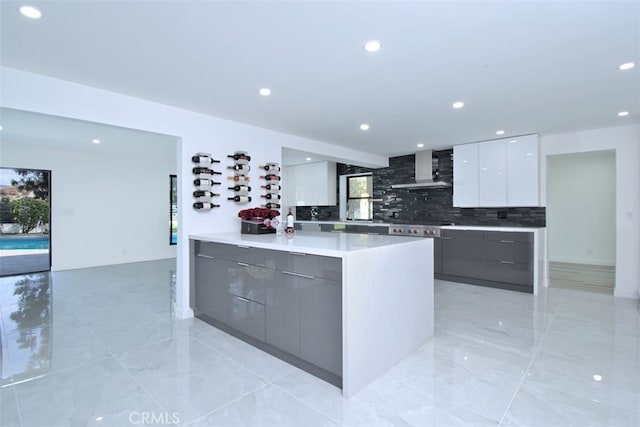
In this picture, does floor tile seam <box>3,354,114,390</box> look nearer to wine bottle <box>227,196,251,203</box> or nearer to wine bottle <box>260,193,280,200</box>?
wine bottle <box>227,196,251,203</box>

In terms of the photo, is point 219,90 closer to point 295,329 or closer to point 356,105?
point 356,105

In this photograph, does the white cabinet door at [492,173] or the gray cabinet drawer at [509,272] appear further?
the white cabinet door at [492,173]

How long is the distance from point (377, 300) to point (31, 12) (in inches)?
105

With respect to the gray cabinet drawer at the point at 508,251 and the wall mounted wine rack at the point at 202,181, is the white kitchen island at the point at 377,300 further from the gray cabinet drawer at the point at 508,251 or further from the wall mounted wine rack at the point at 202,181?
the gray cabinet drawer at the point at 508,251

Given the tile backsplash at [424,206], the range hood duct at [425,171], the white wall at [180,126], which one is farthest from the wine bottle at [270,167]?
the tile backsplash at [424,206]

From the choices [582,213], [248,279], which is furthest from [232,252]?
[582,213]

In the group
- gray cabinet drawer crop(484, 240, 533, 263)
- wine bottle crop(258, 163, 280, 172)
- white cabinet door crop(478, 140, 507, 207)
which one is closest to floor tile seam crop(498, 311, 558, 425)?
gray cabinet drawer crop(484, 240, 533, 263)

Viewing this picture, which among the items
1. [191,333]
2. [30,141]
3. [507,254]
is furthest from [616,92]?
[30,141]

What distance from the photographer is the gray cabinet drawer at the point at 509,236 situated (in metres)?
4.41

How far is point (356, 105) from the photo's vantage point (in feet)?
11.0

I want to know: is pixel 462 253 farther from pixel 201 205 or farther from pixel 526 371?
pixel 201 205

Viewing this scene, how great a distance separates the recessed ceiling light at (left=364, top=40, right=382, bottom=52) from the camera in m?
2.06

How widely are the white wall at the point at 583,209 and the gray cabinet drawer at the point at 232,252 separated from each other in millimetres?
6391

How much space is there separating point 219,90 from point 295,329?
86.7 inches
